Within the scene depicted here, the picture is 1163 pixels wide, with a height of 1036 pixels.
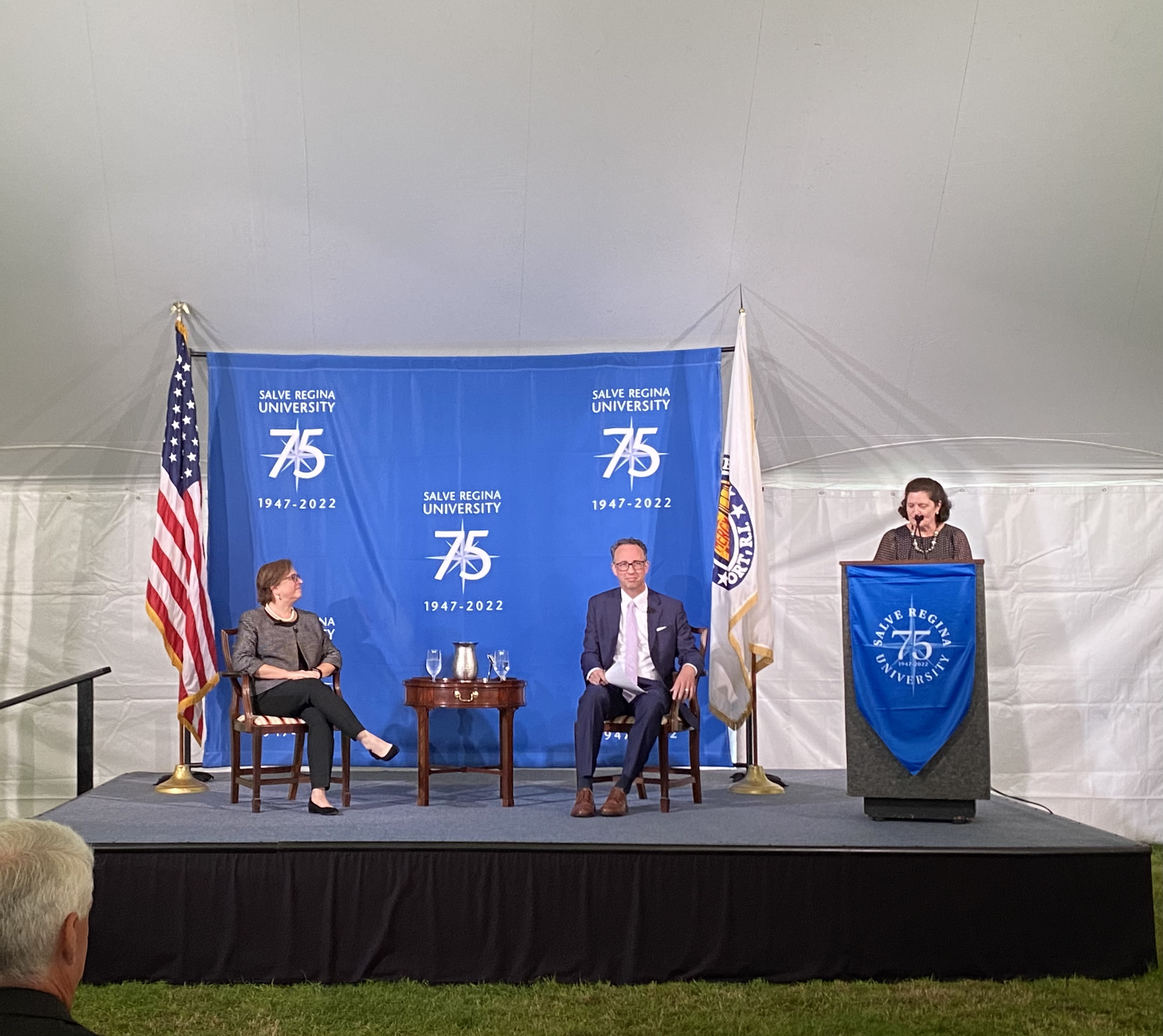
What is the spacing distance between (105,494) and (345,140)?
2314 mm

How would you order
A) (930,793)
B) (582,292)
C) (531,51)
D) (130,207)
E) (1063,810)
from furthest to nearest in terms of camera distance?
(1063,810) → (582,292) → (130,207) → (531,51) → (930,793)

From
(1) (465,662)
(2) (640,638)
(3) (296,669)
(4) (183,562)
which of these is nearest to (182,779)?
(3) (296,669)

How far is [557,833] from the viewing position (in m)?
3.79

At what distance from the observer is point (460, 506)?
5480mm

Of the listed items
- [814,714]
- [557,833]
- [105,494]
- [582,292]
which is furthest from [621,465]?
[105,494]

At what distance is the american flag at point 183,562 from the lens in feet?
16.4

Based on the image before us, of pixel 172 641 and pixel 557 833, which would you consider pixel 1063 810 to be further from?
pixel 172 641

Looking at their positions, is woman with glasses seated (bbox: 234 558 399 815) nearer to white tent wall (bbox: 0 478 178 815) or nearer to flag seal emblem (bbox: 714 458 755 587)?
white tent wall (bbox: 0 478 178 815)

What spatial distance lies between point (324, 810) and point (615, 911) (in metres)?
1.30

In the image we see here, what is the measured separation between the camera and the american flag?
4984 millimetres

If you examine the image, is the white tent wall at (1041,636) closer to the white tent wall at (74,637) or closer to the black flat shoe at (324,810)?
the black flat shoe at (324,810)

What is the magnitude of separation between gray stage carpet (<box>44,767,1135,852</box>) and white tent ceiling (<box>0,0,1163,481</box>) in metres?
2.05

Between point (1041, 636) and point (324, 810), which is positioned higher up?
point (1041, 636)

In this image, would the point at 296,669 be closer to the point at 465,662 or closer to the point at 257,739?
the point at 257,739
